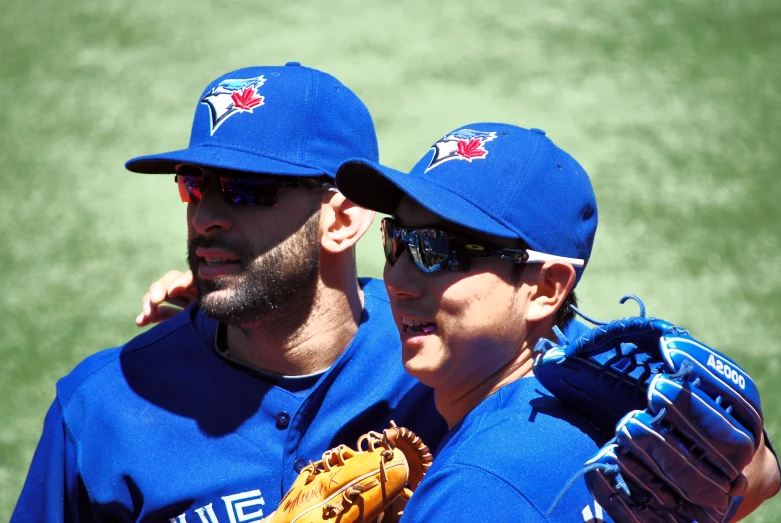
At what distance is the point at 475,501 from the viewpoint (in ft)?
5.68

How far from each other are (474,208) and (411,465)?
666mm

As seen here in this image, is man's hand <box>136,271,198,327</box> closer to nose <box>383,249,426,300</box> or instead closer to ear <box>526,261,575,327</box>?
nose <box>383,249,426,300</box>

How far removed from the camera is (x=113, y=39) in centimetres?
565

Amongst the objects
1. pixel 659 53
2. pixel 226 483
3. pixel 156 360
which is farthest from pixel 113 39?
pixel 226 483

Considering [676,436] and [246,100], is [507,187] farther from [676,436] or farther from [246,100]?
[246,100]

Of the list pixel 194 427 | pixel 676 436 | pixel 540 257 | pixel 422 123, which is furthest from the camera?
pixel 422 123

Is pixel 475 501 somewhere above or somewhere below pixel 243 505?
above

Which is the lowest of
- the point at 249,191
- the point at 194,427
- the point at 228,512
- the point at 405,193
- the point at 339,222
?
the point at 228,512

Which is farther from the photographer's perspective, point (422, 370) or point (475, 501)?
point (422, 370)

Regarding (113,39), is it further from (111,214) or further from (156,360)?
(156,360)

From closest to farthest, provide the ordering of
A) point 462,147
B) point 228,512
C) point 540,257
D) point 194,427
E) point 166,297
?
1. point 540,257
2. point 462,147
3. point 228,512
4. point 194,427
5. point 166,297

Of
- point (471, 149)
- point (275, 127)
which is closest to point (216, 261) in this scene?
point (275, 127)

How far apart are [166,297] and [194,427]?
1.89 feet

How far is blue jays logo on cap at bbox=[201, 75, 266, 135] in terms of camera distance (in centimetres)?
262
